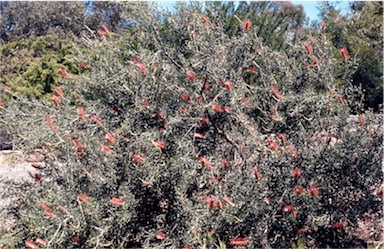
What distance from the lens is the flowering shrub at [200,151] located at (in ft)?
9.99

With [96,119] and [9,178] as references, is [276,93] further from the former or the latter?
[9,178]

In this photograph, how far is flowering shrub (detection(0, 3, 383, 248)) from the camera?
9.99 ft

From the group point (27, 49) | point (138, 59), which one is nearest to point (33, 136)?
point (138, 59)

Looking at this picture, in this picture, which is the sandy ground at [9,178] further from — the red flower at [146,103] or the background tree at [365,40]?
the background tree at [365,40]

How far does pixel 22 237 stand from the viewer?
323cm

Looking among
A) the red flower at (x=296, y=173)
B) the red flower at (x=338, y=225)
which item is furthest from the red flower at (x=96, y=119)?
the red flower at (x=338, y=225)

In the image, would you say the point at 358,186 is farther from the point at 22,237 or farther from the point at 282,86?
the point at 22,237

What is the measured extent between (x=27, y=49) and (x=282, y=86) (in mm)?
11985

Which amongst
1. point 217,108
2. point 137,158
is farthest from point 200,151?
point 137,158

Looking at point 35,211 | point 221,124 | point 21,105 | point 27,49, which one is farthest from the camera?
point 27,49

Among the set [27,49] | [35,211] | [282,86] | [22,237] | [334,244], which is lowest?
[27,49]

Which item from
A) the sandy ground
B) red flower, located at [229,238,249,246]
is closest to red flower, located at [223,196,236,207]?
red flower, located at [229,238,249,246]

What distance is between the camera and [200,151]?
3.45 m

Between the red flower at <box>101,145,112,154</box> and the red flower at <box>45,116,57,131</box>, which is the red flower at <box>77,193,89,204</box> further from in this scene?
the red flower at <box>45,116,57,131</box>
